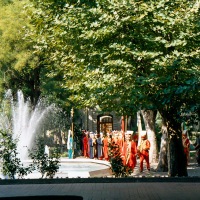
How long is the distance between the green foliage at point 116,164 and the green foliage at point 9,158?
2.51 metres

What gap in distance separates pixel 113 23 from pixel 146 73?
1813 mm

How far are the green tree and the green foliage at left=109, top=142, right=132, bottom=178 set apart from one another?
5.05ft

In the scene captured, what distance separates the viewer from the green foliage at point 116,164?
15898mm

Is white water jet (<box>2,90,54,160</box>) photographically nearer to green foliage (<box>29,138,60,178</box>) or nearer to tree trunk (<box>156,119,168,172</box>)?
tree trunk (<box>156,119,168,172</box>)

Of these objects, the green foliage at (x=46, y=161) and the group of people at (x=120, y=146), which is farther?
the group of people at (x=120, y=146)

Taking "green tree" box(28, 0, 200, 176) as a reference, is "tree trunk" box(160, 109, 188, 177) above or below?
below

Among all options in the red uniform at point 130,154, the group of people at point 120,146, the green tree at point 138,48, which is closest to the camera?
the green tree at point 138,48

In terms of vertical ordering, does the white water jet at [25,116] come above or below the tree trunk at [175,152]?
above

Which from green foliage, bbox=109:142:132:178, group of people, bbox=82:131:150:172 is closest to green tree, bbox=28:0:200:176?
green foliage, bbox=109:142:132:178

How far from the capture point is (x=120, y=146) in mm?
25172

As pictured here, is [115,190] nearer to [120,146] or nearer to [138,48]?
[138,48]

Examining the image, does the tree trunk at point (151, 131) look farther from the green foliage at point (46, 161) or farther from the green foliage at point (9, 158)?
the green foliage at point (9, 158)

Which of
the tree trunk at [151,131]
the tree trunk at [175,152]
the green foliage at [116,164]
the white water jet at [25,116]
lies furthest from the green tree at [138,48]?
the white water jet at [25,116]

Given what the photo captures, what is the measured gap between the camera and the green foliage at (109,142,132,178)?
15.9 metres
